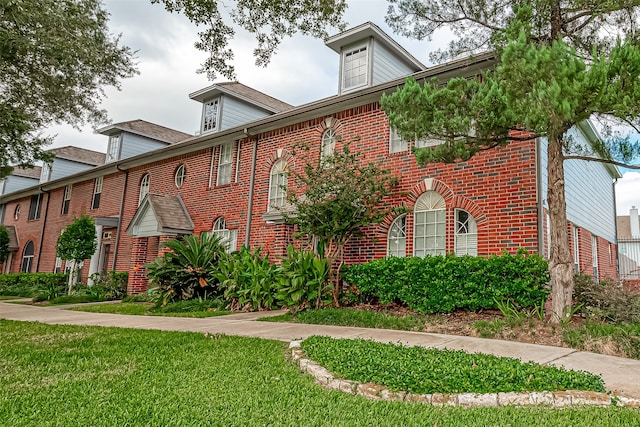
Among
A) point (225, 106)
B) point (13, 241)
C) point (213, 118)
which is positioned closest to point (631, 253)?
point (225, 106)

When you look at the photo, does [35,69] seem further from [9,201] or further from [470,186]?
[9,201]

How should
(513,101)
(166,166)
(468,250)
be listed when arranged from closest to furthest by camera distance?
(513,101), (468,250), (166,166)

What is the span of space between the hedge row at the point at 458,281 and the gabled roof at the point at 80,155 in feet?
73.8

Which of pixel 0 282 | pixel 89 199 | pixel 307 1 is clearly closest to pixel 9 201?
pixel 0 282

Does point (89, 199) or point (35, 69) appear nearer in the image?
point (35, 69)

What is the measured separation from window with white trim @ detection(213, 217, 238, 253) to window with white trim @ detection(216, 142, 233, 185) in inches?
52.8

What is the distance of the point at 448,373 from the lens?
376 cm

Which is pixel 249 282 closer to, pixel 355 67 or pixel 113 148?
pixel 355 67

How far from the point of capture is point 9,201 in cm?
2661

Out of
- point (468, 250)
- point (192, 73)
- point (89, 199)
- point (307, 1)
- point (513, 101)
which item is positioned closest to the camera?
point (513, 101)

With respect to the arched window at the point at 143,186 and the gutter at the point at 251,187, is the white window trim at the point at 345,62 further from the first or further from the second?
the arched window at the point at 143,186

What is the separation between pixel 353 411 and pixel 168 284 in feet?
30.8

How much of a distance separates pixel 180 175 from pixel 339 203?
8851mm

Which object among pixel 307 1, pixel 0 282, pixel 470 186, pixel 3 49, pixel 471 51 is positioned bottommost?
pixel 0 282
